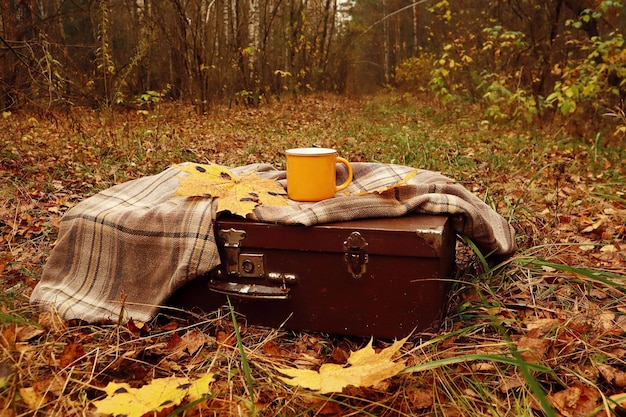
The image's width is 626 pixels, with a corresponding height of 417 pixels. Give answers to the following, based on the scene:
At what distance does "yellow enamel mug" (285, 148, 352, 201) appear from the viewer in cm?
160

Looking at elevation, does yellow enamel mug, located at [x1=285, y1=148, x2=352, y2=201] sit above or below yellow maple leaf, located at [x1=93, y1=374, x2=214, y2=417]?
above

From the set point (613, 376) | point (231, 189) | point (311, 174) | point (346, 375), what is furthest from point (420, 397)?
point (231, 189)

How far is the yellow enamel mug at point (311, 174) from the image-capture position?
1597 mm

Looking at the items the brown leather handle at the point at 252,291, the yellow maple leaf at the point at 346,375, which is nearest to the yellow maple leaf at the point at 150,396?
the yellow maple leaf at the point at 346,375

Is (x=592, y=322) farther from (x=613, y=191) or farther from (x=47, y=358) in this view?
(x=613, y=191)

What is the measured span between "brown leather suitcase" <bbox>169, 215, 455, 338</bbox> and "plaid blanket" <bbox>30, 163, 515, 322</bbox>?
0.05 meters

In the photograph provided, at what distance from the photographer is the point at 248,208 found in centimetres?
158

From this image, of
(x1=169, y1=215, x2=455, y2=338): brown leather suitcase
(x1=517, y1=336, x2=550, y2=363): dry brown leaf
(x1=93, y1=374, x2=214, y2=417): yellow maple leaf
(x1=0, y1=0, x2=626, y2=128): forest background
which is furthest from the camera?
(x1=0, y1=0, x2=626, y2=128): forest background

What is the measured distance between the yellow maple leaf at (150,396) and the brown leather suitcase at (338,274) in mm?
422

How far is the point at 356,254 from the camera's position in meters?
1.49

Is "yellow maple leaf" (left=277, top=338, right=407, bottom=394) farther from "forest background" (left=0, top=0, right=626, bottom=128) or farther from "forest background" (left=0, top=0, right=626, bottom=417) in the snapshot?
"forest background" (left=0, top=0, right=626, bottom=128)

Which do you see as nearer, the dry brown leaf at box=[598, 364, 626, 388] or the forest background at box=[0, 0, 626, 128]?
the dry brown leaf at box=[598, 364, 626, 388]

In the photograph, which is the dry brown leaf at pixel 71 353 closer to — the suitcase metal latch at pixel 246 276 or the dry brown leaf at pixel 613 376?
the suitcase metal latch at pixel 246 276

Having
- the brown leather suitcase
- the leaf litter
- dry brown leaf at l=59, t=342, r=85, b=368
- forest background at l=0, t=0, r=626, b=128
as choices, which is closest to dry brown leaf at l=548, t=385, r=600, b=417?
the leaf litter
